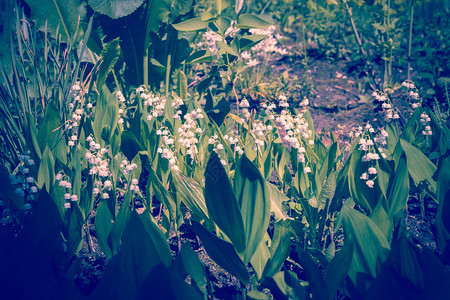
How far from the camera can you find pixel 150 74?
2254mm

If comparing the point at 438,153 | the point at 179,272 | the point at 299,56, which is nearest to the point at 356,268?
the point at 179,272

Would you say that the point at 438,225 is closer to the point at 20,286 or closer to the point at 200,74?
the point at 20,286

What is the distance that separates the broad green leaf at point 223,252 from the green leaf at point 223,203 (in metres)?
0.04

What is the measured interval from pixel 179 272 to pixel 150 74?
155 cm

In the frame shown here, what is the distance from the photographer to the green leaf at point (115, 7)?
1.88 metres

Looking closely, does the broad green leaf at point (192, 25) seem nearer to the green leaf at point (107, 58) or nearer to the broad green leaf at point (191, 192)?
the green leaf at point (107, 58)

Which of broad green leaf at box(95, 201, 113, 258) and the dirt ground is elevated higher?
broad green leaf at box(95, 201, 113, 258)

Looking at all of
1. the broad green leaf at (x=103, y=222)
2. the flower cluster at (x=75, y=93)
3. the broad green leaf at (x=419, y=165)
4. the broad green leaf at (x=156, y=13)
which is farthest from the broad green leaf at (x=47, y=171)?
the broad green leaf at (x=419, y=165)

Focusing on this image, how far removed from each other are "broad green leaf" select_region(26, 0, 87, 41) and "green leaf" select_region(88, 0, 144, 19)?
181 millimetres

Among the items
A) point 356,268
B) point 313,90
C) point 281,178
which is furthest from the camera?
point 313,90

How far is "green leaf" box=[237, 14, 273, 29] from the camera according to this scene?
1694mm

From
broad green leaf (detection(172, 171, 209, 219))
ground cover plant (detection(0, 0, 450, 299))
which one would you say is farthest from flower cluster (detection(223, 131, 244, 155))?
broad green leaf (detection(172, 171, 209, 219))

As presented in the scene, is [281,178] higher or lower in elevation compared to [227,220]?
lower

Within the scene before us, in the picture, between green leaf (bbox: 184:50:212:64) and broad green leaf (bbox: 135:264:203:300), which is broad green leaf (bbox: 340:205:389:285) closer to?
broad green leaf (bbox: 135:264:203:300)
